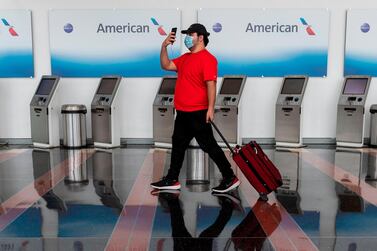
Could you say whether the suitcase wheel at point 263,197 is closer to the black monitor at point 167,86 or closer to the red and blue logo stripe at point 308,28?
the black monitor at point 167,86

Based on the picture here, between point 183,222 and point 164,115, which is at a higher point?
point 164,115

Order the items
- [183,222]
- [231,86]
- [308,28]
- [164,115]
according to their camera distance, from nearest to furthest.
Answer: [183,222]
[164,115]
[231,86]
[308,28]

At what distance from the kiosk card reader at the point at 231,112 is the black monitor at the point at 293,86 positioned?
800 mm

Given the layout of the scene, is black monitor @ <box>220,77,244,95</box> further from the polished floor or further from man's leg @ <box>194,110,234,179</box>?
man's leg @ <box>194,110,234,179</box>

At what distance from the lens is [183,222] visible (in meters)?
3.44

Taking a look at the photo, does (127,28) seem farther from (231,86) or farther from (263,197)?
(263,197)

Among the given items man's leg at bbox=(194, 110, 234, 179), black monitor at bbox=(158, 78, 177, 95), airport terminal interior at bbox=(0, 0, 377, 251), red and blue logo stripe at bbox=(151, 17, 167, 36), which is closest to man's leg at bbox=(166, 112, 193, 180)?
man's leg at bbox=(194, 110, 234, 179)

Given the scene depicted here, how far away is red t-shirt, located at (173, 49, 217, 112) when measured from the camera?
3.99 m

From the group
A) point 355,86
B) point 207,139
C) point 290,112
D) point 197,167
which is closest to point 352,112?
point 355,86

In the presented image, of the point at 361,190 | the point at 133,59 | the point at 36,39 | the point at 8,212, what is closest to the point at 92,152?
the point at 133,59

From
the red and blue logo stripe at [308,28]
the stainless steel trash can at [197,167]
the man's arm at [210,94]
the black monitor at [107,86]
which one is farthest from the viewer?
the red and blue logo stripe at [308,28]

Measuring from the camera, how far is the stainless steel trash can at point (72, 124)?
7297mm

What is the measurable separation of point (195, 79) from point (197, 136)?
60cm

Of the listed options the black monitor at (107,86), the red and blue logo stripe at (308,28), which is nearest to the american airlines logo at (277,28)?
the red and blue logo stripe at (308,28)
